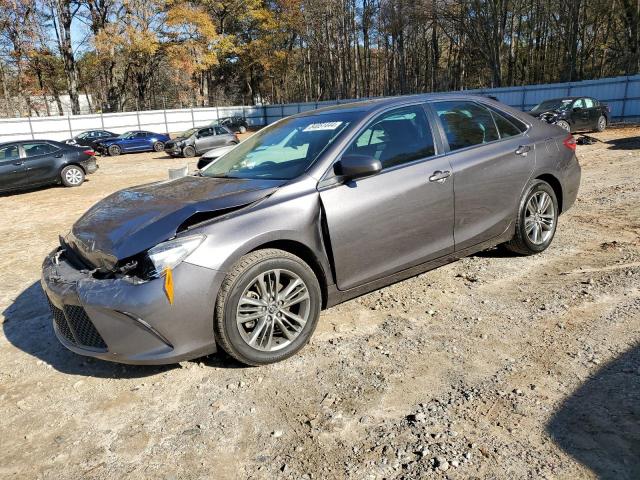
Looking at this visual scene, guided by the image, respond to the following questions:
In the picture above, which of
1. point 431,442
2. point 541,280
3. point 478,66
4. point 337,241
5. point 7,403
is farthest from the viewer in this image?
point 478,66

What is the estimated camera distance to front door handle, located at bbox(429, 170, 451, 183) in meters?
3.80

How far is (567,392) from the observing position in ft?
8.69

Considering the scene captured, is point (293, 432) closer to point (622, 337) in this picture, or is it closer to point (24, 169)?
point (622, 337)

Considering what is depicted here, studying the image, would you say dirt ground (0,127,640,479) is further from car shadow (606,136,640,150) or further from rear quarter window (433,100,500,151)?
car shadow (606,136,640,150)

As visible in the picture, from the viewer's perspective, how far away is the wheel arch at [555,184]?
188 inches

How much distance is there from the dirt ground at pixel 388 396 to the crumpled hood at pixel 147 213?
2.84 ft

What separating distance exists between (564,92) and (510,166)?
25008 millimetres

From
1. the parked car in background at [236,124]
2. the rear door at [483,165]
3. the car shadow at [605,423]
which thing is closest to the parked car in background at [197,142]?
the parked car in background at [236,124]

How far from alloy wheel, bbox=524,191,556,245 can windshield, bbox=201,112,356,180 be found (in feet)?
6.86

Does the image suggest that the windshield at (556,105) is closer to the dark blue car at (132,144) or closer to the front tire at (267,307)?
the front tire at (267,307)

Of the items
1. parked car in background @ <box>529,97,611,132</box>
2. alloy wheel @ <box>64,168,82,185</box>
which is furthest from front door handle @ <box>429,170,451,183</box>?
parked car in background @ <box>529,97,611,132</box>

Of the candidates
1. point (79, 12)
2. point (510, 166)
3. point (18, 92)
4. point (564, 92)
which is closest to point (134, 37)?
point (79, 12)

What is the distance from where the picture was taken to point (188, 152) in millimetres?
21531

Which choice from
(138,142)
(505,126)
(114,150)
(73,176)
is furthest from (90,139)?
(505,126)
